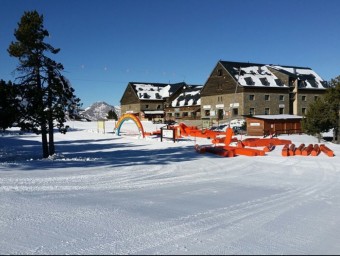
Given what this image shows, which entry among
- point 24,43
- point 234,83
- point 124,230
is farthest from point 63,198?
point 234,83

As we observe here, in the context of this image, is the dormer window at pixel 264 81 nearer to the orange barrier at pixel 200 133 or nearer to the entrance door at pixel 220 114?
the entrance door at pixel 220 114

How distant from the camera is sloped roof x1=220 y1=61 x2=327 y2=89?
177 ft

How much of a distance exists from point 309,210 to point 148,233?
4.25 meters

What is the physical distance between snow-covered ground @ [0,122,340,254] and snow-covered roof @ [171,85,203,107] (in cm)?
5356

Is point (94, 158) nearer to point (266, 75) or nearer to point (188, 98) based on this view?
point (266, 75)

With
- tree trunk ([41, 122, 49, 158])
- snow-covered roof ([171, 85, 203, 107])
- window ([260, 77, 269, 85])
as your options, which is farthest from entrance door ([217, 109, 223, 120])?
tree trunk ([41, 122, 49, 158])

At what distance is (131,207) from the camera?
25.8ft

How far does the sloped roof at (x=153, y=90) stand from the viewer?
259ft

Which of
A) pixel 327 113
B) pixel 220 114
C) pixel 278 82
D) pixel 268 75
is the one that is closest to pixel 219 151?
pixel 327 113

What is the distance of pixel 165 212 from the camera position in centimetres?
751

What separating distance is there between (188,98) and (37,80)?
5190 centimetres

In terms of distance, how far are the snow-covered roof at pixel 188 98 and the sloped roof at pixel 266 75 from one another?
11.6m

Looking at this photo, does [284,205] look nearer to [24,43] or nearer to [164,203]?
[164,203]

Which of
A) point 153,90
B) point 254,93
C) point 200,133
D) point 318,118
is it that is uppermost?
point 153,90
